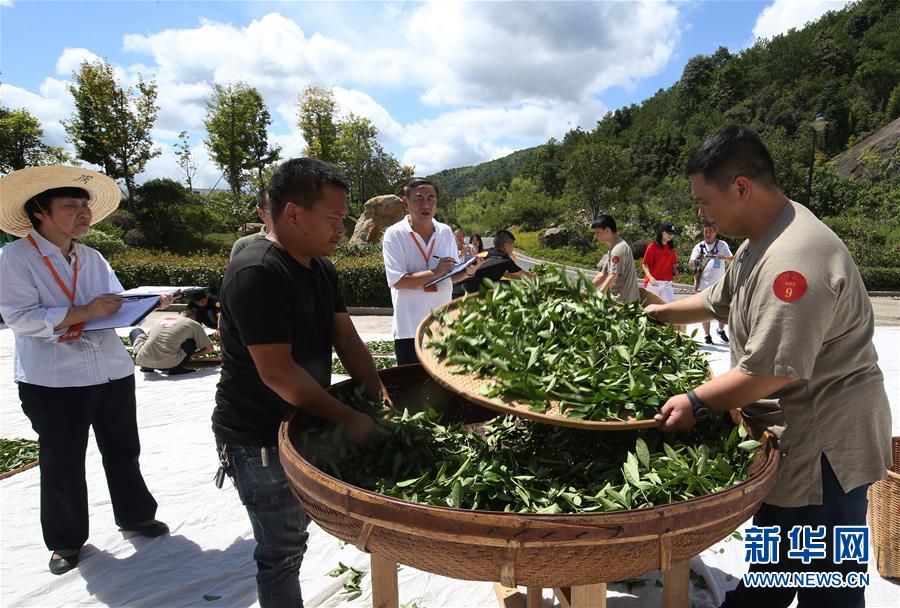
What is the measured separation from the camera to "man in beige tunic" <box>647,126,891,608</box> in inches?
58.6

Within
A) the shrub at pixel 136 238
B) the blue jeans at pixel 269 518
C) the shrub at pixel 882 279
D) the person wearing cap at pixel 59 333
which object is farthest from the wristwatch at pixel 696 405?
the shrub at pixel 136 238

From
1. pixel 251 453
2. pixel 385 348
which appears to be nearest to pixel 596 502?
pixel 251 453

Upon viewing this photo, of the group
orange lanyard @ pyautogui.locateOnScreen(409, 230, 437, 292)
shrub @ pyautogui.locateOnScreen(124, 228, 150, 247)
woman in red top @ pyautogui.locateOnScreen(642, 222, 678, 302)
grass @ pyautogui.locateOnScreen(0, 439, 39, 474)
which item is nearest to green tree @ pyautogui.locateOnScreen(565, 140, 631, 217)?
shrub @ pyautogui.locateOnScreen(124, 228, 150, 247)

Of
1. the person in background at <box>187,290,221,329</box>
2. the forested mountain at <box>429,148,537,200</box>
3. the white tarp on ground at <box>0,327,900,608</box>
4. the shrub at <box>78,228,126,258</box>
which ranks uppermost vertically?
the forested mountain at <box>429,148,537,200</box>

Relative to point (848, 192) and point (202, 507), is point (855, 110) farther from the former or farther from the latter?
point (202, 507)

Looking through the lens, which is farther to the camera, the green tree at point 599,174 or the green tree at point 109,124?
the green tree at point 599,174

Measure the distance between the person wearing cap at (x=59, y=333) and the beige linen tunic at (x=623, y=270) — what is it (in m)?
4.86

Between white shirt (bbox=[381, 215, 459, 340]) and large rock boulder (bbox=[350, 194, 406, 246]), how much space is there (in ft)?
54.5

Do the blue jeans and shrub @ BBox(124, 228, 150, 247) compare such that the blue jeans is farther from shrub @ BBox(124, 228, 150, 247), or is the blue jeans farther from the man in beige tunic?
shrub @ BBox(124, 228, 150, 247)

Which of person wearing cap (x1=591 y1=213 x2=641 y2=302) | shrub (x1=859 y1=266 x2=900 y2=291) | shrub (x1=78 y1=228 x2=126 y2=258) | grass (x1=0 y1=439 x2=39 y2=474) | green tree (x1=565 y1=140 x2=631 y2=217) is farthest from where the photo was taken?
green tree (x1=565 y1=140 x2=631 y2=217)

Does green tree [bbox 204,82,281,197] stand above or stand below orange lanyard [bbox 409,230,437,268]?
above

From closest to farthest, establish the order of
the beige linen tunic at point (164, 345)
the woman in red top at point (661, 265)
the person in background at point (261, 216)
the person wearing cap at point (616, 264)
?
the person in background at point (261, 216)
the person wearing cap at point (616, 264)
the beige linen tunic at point (164, 345)
the woman in red top at point (661, 265)

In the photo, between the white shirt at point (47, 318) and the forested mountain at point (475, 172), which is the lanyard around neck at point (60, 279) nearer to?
the white shirt at point (47, 318)

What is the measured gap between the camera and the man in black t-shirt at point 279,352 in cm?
167
